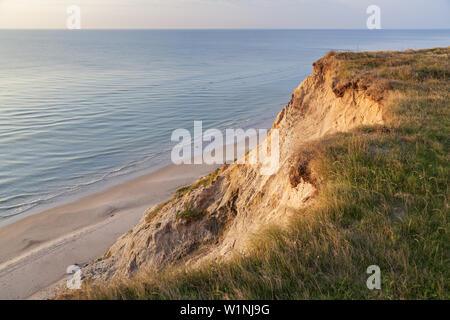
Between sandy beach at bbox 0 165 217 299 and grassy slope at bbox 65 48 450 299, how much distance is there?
10346 mm

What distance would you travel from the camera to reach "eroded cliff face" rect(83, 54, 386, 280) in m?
8.67

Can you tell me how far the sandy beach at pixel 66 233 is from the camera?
12.4 meters

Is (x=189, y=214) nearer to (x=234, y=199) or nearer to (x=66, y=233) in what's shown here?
(x=234, y=199)

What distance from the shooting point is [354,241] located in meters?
4.21

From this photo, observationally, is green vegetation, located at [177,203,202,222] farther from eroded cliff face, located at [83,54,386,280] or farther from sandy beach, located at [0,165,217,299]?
sandy beach, located at [0,165,217,299]

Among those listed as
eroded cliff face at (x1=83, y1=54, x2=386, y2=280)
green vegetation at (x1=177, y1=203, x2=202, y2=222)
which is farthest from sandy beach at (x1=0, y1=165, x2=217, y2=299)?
green vegetation at (x1=177, y1=203, x2=202, y2=222)

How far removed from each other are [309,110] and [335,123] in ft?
5.37

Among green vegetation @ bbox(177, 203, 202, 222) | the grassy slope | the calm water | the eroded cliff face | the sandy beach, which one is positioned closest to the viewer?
the grassy slope

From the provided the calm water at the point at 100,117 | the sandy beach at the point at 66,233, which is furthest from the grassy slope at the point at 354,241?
the calm water at the point at 100,117

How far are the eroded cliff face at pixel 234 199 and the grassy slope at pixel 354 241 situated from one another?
1.92 meters

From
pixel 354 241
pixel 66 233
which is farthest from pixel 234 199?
pixel 66 233

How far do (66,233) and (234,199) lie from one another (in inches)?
398

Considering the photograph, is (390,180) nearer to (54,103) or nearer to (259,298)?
(259,298)
